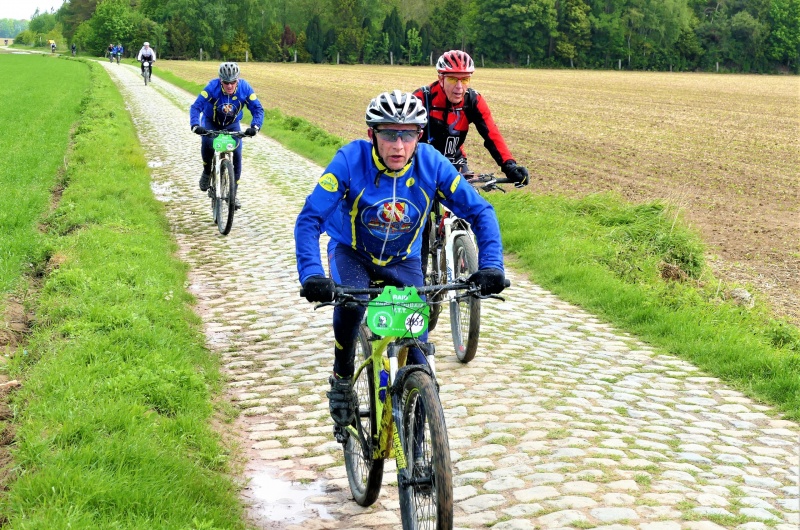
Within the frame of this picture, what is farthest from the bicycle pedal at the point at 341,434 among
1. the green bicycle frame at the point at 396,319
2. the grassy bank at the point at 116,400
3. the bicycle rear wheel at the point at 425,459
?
the bicycle rear wheel at the point at 425,459

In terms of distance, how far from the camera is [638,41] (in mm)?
122812

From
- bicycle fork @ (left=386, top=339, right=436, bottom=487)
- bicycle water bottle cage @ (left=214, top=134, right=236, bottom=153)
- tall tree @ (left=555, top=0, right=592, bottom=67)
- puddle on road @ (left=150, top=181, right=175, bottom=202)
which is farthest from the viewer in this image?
tall tree @ (left=555, top=0, right=592, bottom=67)

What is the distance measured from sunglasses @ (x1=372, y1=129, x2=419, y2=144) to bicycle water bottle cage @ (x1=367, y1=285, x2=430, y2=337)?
815mm

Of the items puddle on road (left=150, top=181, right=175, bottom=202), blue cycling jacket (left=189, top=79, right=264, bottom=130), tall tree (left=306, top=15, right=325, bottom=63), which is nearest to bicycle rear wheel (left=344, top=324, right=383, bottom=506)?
blue cycling jacket (left=189, top=79, right=264, bottom=130)

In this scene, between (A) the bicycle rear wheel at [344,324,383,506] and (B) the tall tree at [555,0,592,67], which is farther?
(B) the tall tree at [555,0,592,67]

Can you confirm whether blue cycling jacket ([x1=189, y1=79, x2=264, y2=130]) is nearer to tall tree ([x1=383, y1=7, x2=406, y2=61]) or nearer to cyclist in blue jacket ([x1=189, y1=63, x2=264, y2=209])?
cyclist in blue jacket ([x1=189, y1=63, x2=264, y2=209])

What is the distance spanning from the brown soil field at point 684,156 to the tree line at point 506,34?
70.9m

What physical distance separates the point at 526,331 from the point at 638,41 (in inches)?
4795

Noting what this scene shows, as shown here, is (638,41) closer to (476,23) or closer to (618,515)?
(476,23)

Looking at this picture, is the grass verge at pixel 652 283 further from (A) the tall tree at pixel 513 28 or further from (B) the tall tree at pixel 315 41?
(B) the tall tree at pixel 315 41

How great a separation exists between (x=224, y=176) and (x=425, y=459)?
29.9 feet

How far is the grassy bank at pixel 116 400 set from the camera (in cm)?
440

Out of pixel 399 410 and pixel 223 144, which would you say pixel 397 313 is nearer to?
pixel 399 410

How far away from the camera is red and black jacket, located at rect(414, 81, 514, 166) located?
8305 mm
